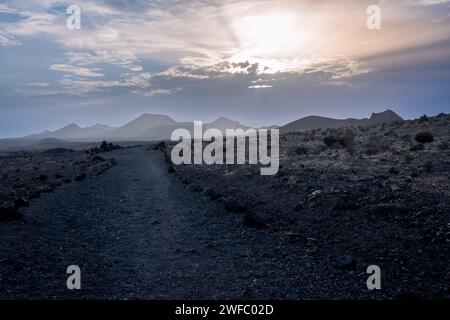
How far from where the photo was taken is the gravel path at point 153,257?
8727 millimetres

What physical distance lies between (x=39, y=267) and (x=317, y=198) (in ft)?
32.6

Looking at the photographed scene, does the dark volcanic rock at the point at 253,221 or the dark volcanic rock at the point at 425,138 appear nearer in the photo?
the dark volcanic rock at the point at 253,221

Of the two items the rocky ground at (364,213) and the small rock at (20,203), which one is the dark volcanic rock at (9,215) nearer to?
the small rock at (20,203)

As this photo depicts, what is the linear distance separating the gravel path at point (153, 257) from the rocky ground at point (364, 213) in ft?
2.36

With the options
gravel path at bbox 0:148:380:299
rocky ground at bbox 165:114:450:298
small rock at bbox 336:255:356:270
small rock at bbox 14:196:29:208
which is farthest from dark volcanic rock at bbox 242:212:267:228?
small rock at bbox 14:196:29:208

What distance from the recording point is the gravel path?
28.6 feet

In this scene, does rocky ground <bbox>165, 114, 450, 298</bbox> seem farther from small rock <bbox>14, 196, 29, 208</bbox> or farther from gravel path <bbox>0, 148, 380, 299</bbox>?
small rock <bbox>14, 196, 29, 208</bbox>

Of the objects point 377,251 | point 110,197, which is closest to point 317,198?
point 377,251

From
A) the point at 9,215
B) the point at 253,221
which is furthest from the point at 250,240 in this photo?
the point at 9,215

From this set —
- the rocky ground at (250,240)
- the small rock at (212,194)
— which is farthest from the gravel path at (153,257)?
the small rock at (212,194)

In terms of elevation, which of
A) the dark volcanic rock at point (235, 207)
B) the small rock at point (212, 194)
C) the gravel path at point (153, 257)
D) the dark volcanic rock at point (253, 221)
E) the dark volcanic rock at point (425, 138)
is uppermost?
the dark volcanic rock at point (425, 138)

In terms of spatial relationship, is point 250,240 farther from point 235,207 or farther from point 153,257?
point 235,207
